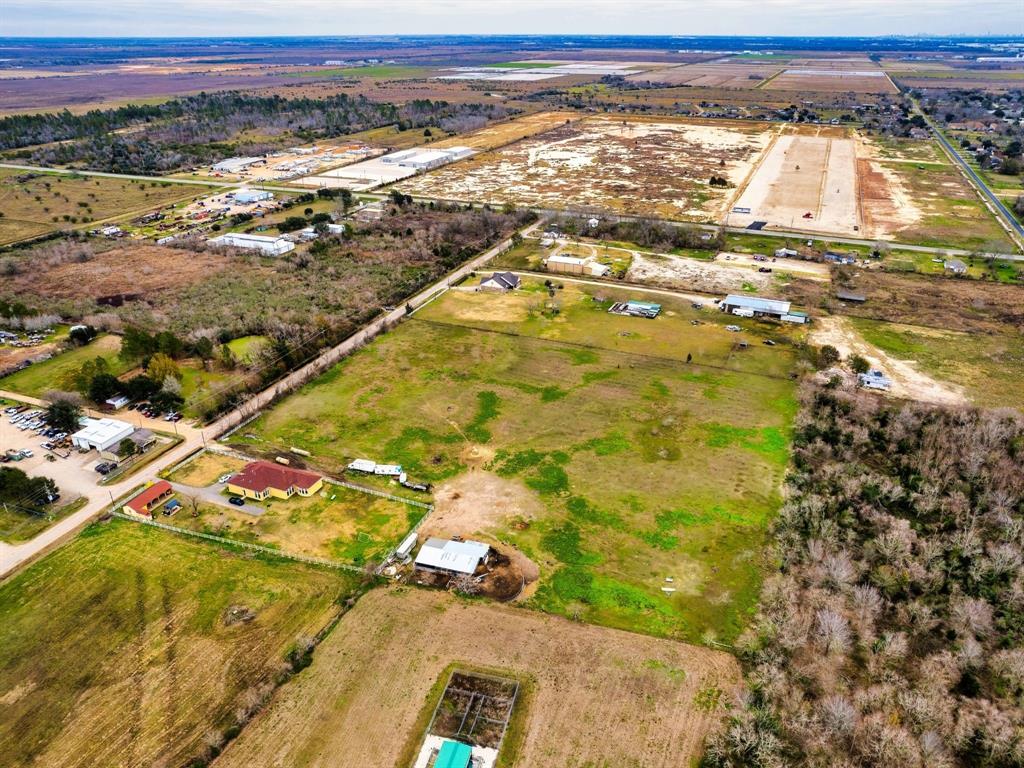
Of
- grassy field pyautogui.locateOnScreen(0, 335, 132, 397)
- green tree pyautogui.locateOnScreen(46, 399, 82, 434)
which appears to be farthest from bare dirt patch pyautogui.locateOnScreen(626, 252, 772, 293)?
green tree pyautogui.locateOnScreen(46, 399, 82, 434)

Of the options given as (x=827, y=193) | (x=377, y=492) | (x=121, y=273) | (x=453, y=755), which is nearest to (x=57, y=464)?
(x=377, y=492)

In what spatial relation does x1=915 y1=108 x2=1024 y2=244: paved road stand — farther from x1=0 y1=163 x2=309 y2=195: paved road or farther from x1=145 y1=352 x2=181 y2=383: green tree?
x1=0 y1=163 x2=309 y2=195: paved road

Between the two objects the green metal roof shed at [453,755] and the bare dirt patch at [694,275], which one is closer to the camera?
the green metal roof shed at [453,755]

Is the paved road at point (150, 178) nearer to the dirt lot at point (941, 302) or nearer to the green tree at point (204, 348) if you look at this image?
the green tree at point (204, 348)

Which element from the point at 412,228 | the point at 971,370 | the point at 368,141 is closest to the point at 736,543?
the point at 971,370

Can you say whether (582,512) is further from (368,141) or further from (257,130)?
Result: (257,130)

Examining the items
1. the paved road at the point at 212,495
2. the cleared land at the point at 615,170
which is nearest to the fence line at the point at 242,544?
the paved road at the point at 212,495
